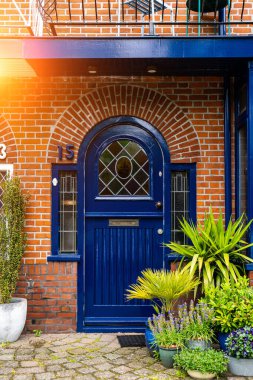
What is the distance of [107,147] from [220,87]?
1.73m

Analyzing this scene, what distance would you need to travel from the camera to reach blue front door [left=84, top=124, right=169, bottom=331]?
20.0 ft

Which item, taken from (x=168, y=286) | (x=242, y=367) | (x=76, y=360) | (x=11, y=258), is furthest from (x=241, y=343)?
(x=11, y=258)

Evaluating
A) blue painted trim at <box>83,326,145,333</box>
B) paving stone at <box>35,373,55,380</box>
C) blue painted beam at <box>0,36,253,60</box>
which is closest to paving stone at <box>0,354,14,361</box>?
paving stone at <box>35,373,55,380</box>

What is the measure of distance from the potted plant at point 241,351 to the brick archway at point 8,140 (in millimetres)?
3567

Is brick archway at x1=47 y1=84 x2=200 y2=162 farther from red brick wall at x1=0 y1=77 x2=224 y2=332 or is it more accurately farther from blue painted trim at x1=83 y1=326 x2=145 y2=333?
blue painted trim at x1=83 y1=326 x2=145 y2=333

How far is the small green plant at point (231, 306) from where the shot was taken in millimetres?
4605

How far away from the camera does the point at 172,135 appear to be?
605 cm

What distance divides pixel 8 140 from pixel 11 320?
235 centimetres

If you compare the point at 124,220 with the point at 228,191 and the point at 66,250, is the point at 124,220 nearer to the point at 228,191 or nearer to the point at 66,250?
the point at 66,250

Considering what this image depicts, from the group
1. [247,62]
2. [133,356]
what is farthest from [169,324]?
[247,62]

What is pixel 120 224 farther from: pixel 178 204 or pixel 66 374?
pixel 66 374

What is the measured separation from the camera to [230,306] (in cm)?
463

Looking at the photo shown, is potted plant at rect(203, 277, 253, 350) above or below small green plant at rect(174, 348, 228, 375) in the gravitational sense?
above

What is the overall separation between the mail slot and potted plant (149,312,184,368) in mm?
1509
